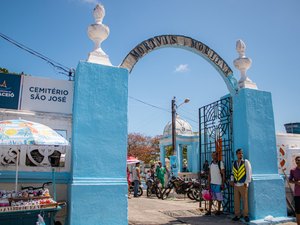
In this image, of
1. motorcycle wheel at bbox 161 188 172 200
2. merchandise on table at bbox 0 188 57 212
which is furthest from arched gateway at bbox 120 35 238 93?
motorcycle wheel at bbox 161 188 172 200

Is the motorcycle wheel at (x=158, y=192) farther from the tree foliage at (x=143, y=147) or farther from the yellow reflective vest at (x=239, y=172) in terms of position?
Answer: the tree foliage at (x=143, y=147)

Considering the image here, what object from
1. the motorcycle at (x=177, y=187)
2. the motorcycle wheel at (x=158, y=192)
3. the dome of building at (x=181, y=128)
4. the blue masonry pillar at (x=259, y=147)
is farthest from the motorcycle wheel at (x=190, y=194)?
the dome of building at (x=181, y=128)

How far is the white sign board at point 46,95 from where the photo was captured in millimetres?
6270

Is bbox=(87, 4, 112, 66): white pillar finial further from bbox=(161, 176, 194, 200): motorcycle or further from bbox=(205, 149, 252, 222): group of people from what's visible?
bbox=(161, 176, 194, 200): motorcycle

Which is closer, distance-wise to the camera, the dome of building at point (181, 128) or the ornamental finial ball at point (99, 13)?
the ornamental finial ball at point (99, 13)

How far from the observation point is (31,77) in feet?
20.8

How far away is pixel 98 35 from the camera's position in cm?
670

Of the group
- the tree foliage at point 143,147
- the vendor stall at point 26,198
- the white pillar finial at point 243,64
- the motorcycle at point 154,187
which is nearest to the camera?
the vendor stall at point 26,198

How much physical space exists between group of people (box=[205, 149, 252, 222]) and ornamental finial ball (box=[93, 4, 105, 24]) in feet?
14.6

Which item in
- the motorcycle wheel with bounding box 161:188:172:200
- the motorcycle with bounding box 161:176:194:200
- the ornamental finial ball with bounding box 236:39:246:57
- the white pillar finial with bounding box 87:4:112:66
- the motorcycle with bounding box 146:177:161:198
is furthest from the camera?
the motorcycle with bounding box 146:177:161:198

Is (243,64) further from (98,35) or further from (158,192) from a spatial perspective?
(158,192)

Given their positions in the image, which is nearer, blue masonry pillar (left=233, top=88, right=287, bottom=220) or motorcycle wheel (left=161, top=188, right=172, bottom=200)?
blue masonry pillar (left=233, top=88, right=287, bottom=220)

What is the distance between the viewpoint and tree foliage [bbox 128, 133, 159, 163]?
1393 inches

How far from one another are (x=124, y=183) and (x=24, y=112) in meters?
2.46
